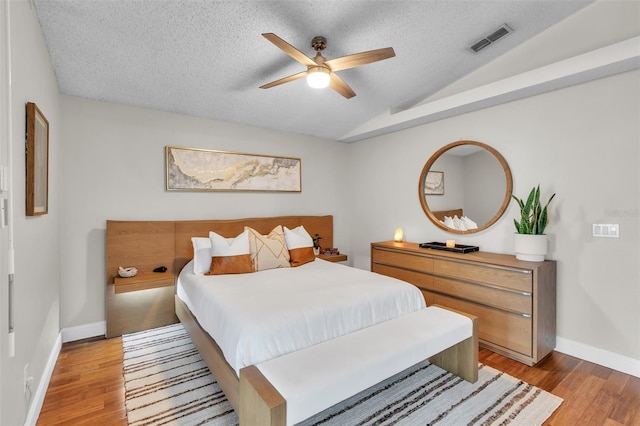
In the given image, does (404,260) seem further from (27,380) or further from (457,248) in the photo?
(27,380)

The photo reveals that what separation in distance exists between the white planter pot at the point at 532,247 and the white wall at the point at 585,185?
0.24 metres

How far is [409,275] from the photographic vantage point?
3557 mm

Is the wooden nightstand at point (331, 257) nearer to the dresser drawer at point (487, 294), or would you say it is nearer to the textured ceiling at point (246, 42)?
the dresser drawer at point (487, 294)

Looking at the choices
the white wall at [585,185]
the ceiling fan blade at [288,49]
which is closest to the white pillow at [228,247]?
the ceiling fan blade at [288,49]

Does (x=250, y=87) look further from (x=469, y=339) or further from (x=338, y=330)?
(x=469, y=339)

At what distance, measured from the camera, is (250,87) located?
3.20 metres

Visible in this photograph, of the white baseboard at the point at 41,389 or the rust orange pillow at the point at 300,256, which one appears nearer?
the white baseboard at the point at 41,389

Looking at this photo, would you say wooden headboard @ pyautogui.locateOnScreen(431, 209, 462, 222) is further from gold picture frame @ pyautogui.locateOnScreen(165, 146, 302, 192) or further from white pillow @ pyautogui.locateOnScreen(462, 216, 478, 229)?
gold picture frame @ pyautogui.locateOnScreen(165, 146, 302, 192)

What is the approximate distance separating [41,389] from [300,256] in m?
2.34

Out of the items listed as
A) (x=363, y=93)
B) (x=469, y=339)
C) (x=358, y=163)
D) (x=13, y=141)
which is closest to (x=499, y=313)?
(x=469, y=339)

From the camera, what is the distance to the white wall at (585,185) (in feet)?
7.97

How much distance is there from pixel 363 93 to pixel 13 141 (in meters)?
3.07

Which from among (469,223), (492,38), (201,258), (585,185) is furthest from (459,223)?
(201,258)

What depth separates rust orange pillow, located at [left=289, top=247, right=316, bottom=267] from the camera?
139 inches
